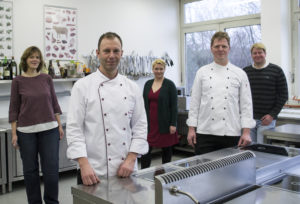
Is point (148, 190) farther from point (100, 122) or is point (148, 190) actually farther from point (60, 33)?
point (60, 33)

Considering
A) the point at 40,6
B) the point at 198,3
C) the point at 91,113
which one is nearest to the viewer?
the point at 91,113

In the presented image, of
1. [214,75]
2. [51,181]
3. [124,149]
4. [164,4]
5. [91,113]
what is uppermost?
[164,4]

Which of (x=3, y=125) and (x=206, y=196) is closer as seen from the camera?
(x=206, y=196)

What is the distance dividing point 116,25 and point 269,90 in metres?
2.70

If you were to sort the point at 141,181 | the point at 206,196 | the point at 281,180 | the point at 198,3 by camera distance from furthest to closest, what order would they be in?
the point at 198,3 < the point at 281,180 < the point at 141,181 < the point at 206,196

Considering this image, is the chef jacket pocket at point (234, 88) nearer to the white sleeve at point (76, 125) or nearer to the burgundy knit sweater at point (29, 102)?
the white sleeve at point (76, 125)

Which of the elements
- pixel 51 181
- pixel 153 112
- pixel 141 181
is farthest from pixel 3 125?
pixel 141 181

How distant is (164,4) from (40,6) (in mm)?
2195

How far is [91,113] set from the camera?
167 centimetres

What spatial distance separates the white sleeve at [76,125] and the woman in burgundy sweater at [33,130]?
52.0 inches

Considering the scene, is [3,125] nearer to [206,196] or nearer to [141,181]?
[141,181]

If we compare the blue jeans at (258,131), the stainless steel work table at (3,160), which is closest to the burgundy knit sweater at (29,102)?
the stainless steel work table at (3,160)

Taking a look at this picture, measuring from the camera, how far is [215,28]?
5406 mm

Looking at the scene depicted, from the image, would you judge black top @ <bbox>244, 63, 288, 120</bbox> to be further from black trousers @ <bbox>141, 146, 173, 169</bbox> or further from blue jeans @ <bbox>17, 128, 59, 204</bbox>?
blue jeans @ <bbox>17, 128, 59, 204</bbox>
